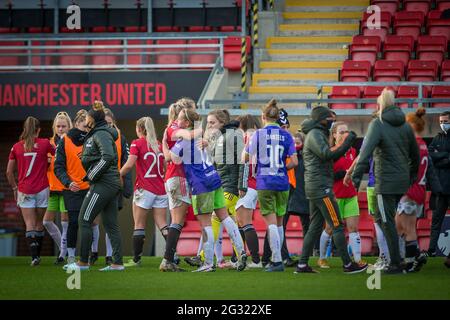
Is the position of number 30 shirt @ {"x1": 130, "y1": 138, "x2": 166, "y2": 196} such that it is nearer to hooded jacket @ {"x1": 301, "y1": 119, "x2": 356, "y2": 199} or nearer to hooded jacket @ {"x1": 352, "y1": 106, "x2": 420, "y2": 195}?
hooded jacket @ {"x1": 301, "y1": 119, "x2": 356, "y2": 199}

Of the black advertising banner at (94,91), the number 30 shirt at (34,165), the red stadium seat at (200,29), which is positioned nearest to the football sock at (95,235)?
the number 30 shirt at (34,165)

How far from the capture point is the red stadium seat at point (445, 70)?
21.6 meters

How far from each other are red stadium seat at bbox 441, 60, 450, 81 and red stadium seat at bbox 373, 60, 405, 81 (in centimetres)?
80

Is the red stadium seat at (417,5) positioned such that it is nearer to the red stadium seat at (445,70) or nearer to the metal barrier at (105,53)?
the red stadium seat at (445,70)

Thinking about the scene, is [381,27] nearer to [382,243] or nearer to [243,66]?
[243,66]

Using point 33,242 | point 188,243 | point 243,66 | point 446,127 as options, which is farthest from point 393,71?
point 33,242

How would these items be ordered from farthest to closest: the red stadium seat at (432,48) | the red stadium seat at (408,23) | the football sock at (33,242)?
the red stadium seat at (408,23)
the red stadium seat at (432,48)
the football sock at (33,242)

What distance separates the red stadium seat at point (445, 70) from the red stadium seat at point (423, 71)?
0.14m

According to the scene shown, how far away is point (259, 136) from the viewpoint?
485 inches

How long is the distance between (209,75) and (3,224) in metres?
6.32

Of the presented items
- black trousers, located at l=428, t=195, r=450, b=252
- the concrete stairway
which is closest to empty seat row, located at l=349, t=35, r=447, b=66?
the concrete stairway

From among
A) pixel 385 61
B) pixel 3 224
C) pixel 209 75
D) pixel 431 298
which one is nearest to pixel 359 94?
pixel 385 61
